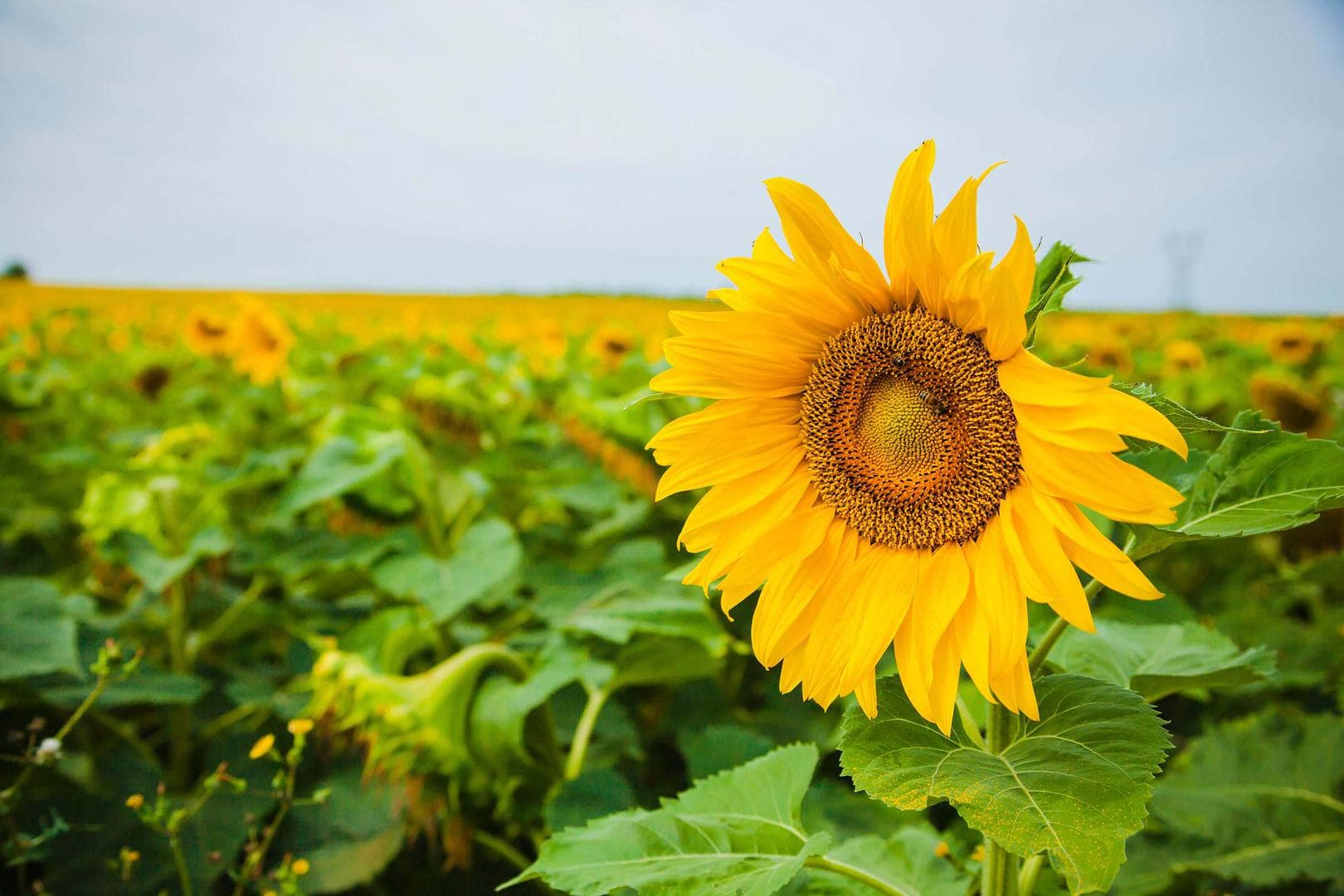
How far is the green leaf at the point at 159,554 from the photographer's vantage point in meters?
1.99

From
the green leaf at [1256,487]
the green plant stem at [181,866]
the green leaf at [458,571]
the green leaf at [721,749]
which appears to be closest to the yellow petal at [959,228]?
Result: the green leaf at [1256,487]

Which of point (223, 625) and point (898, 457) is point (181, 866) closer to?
point (223, 625)

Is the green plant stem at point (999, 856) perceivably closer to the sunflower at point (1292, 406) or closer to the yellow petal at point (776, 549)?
the yellow petal at point (776, 549)

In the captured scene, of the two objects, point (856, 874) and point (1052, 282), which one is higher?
point (1052, 282)

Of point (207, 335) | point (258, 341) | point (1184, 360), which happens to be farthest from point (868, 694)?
point (1184, 360)

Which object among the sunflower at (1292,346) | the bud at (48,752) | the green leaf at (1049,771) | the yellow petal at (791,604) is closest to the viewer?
the green leaf at (1049,771)

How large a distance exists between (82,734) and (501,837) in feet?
3.61

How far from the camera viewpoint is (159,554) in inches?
83.7

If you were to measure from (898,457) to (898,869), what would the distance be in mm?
533

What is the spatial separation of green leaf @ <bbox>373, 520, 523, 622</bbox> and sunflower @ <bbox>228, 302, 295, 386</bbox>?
2.14m

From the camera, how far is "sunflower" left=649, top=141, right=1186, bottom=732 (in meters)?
0.74

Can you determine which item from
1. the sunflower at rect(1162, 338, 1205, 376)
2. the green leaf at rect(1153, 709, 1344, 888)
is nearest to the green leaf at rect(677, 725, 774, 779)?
the green leaf at rect(1153, 709, 1344, 888)

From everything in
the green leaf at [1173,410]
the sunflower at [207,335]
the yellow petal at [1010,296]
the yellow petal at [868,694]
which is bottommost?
the yellow petal at [868,694]

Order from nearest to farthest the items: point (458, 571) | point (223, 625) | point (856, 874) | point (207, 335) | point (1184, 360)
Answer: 1. point (856, 874)
2. point (458, 571)
3. point (223, 625)
4. point (207, 335)
5. point (1184, 360)
